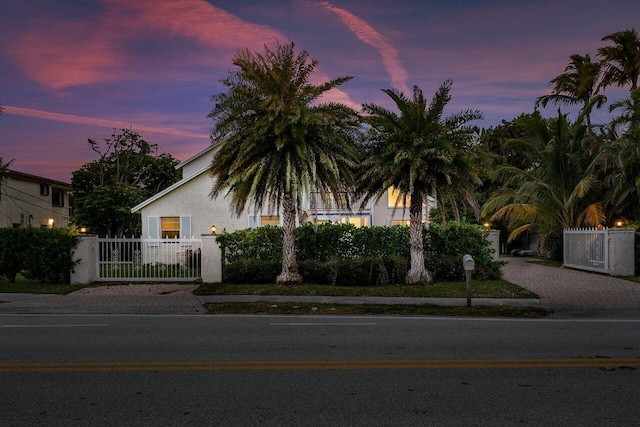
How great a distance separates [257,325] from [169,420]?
550 cm

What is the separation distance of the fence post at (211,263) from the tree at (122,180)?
21.2 metres

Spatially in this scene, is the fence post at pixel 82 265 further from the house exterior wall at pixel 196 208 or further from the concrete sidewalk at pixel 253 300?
the house exterior wall at pixel 196 208

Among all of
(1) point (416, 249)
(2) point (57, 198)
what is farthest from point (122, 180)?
(1) point (416, 249)

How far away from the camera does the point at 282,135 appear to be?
605 inches

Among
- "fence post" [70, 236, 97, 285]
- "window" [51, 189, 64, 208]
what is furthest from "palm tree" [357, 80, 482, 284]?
"window" [51, 189, 64, 208]

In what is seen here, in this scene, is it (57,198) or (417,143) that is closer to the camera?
(417,143)

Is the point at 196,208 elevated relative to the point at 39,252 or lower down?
elevated

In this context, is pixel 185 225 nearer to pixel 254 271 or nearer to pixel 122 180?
pixel 254 271

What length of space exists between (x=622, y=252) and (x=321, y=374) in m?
16.3

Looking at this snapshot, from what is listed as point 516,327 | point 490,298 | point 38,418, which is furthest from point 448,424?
point 490,298

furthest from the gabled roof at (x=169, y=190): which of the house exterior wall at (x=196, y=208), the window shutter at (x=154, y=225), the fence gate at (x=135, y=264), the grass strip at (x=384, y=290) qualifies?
the grass strip at (x=384, y=290)

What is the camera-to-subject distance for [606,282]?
17.4 metres

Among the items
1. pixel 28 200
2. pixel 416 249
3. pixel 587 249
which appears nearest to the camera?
pixel 416 249

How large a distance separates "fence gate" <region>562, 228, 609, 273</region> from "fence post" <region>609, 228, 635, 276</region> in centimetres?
23
